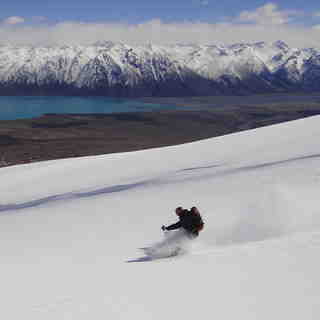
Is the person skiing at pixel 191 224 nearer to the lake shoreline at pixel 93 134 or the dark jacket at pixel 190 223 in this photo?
the dark jacket at pixel 190 223

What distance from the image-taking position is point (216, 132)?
6378 inches

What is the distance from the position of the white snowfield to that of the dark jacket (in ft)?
1.54

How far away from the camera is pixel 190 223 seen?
9.32 metres

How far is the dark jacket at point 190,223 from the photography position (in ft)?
30.6

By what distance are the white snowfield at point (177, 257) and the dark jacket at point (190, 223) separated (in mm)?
470

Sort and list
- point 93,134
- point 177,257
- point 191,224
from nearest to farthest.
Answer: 1. point 177,257
2. point 191,224
3. point 93,134

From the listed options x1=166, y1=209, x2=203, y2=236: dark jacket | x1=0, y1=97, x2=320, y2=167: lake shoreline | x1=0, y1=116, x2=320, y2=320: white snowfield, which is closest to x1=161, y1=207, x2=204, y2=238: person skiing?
x1=166, y1=209, x2=203, y2=236: dark jacket

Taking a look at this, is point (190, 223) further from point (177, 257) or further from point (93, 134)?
point (93, 134)

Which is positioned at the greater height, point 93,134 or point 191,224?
point 93,134

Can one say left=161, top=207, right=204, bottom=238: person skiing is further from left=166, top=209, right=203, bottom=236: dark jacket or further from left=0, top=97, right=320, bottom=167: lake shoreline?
left=0, top=97, right=320, bottom=167: lake shoreline

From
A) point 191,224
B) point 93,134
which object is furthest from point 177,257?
point 93,134

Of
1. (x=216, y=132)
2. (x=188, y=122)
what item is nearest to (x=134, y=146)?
(x=216, y=132)

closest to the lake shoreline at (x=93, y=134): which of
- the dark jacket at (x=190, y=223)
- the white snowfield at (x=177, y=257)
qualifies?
the white snowfield at (x=177, y=257)

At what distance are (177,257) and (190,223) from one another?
0.89 meters
